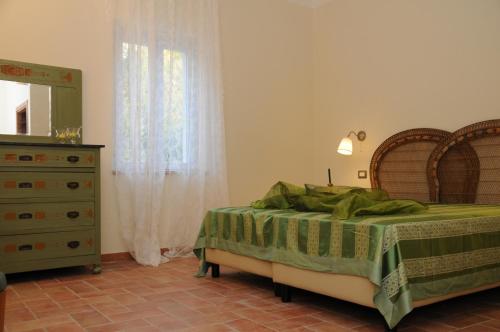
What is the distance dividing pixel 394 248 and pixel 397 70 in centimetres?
308

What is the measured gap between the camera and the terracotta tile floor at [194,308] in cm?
244

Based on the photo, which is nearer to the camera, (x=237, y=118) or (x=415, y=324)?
(x=415, y=324)

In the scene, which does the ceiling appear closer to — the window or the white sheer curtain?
the white sheer curtain

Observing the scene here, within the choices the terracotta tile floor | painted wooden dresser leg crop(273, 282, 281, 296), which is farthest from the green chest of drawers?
painted wooden dresser leg crop(273, 282, 281, 296)

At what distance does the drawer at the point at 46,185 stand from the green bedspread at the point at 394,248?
155 cm

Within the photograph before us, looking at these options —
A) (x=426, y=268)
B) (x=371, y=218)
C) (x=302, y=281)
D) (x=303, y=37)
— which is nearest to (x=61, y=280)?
(x=302, y=281)

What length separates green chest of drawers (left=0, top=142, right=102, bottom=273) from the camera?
3436 mm

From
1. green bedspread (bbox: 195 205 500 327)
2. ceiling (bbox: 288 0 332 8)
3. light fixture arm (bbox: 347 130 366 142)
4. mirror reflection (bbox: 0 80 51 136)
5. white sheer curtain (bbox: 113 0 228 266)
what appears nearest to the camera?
green bedspread (bbox: 195 205 500 327)

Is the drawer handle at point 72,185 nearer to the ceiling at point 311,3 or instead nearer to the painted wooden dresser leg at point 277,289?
the painted wooden dresser leg at point 277,289

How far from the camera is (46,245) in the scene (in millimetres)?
3557

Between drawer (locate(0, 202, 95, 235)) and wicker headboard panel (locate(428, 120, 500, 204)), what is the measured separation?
10.4 feet

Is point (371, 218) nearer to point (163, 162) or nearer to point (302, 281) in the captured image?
point (302, 281)

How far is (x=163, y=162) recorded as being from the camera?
4535 mm

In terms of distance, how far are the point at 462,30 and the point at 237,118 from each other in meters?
2.46
